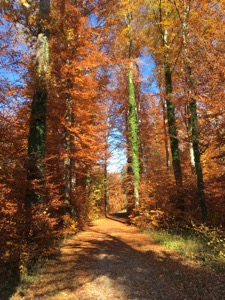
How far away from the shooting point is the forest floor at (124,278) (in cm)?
498

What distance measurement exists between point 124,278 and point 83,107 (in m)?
9.69

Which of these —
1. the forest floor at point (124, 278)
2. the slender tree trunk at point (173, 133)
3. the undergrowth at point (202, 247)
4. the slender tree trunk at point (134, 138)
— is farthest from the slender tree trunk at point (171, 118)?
the forest floor at point (124, 278)

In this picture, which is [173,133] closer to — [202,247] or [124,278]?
[202,247]

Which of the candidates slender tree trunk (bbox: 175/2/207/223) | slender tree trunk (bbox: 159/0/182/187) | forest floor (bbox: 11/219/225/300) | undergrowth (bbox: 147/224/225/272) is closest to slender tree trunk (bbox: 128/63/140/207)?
slender tree trunk (bbox: 159/0/182/187)

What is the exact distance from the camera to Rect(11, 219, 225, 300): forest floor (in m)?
4.98

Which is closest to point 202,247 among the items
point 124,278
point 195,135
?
point 124,278

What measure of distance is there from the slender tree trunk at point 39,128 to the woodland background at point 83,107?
0.03m

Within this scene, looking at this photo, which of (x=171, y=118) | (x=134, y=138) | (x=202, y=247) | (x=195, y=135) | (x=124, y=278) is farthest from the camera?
(x=134, y=138)

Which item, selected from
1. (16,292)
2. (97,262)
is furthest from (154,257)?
(16,292)

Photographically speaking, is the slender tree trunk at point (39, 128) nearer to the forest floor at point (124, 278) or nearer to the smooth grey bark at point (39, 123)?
the smooth grey bark at point (39, 123)

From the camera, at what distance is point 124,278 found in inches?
228

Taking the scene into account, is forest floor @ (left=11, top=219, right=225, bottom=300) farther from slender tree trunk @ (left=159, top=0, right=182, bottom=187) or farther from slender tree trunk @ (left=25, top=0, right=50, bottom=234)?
slender tree trunk @ (left=159, top=0, right=182, bottom=187)

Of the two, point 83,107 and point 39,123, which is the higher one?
point 83,107

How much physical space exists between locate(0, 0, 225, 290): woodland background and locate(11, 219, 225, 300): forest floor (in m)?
0.93
